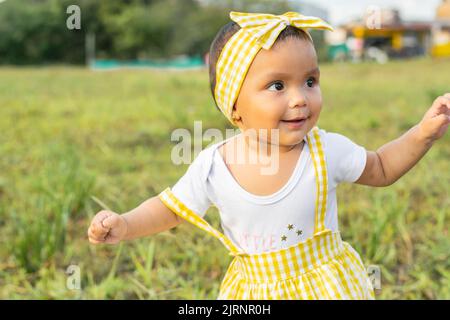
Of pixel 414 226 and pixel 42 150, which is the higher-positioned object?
pixel 42 150

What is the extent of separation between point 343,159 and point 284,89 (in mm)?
229

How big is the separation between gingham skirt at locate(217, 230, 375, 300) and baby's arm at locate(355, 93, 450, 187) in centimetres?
17

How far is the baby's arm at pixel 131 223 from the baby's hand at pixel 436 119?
1.99 ft

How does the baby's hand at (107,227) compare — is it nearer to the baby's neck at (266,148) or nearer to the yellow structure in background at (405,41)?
the baby's neck at (266,148)

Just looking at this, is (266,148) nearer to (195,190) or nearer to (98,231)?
(195,190)

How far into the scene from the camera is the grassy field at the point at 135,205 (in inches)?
84.2

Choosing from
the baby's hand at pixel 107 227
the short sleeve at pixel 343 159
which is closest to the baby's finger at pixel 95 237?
the baby's hand at pixel 107 227

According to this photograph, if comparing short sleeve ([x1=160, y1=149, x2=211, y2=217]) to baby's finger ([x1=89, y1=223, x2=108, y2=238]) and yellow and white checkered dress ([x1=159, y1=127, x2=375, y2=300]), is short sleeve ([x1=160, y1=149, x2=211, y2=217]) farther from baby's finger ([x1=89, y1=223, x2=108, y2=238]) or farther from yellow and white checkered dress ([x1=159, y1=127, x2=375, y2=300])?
baby's finger ([x1=89, y1=223, x2=108, y2=238])

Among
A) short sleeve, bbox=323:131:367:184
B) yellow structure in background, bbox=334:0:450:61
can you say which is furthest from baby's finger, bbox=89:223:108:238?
yellow structure in background, bbox=334:0:450:61

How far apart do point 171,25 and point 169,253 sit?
50.2ft

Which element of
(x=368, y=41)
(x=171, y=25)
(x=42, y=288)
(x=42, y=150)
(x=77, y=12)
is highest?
(x=171, y=25)
